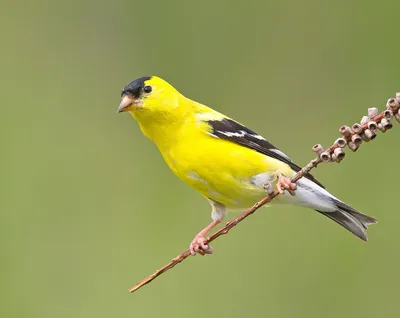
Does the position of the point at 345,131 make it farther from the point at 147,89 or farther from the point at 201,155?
the point at 147,89

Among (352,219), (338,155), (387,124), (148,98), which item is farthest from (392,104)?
(352,219)

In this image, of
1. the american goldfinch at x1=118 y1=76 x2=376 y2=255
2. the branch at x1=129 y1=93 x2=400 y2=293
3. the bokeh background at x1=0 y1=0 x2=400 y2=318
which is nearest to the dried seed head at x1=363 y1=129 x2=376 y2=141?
the branch at x1=129 y1=93 x2=400 y2=293

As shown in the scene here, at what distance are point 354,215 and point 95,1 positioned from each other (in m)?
3.54

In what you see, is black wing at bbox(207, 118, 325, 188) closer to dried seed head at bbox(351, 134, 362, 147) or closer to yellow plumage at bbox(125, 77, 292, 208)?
yellow plumage at bbox(125, 77, 292, 208)

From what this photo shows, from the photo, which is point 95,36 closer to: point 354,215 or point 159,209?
point 159,209

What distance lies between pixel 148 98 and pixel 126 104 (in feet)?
0.44

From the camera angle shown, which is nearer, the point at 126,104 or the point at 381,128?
the point at 381,128

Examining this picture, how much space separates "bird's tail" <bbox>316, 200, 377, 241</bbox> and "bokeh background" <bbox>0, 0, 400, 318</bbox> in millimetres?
879

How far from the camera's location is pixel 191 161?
305cm

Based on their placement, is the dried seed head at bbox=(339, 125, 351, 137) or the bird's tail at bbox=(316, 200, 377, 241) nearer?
Answer: the dried seed head at bbox=(339, 125, 351, 137)

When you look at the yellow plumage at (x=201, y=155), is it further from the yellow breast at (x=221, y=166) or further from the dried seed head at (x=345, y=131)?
the dried seed head at (x=345, y=131)

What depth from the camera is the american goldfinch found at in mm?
3059

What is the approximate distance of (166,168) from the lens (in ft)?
18.2

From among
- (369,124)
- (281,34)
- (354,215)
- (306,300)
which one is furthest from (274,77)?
(369,124)
